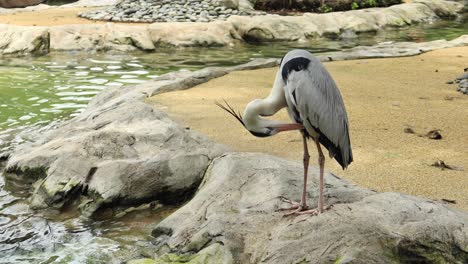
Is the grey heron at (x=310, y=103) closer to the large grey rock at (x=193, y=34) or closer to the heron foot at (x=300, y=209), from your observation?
the heron foot at (x=300, y=209)

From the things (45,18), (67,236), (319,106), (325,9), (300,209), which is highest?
(319,106)

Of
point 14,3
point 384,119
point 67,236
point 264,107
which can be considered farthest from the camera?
point 14,3

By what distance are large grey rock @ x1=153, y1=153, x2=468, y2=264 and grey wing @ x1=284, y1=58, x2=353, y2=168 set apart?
14.1 inches

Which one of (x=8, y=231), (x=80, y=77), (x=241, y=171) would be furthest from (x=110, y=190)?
(x=80, y=77)

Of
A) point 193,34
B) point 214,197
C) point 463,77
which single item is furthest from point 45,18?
point 214,197

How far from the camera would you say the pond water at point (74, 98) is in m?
3.74

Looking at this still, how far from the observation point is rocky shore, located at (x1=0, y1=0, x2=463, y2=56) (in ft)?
35.8

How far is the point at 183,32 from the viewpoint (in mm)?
11938

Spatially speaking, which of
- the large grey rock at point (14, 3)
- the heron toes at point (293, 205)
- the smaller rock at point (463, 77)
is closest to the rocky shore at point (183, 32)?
the smaller rock at point (463, 77)

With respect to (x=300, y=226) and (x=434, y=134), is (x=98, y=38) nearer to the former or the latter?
(x=434, y=134)

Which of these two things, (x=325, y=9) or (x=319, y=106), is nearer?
(x=319, y=106)

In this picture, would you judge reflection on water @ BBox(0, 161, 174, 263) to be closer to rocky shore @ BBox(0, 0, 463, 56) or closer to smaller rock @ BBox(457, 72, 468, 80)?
smaller rock @ BBox(457, 72, 468, 80)

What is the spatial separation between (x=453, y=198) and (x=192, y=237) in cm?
164

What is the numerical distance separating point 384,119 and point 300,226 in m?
2.69
